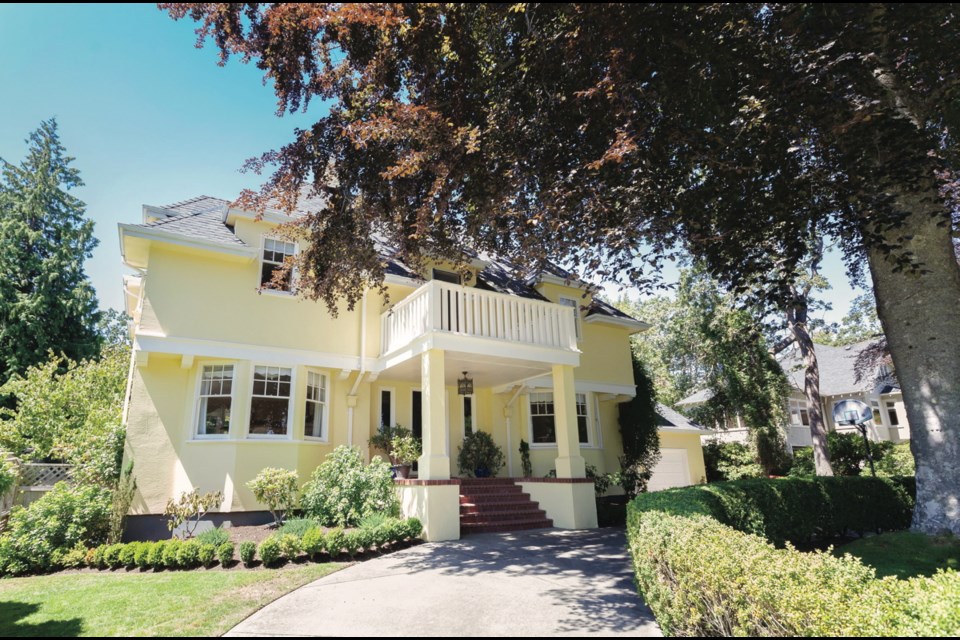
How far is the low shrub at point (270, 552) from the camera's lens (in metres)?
8.03

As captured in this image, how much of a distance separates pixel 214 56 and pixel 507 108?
4484mm

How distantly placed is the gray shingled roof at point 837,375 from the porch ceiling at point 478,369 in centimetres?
2223

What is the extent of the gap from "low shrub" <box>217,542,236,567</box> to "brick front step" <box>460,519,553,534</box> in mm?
4674

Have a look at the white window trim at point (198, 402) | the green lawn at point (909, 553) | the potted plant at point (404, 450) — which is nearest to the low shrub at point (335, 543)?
the potted plant at point (404, 450)

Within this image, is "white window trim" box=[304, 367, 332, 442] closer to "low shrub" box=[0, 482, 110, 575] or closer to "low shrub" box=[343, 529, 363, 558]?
"low shrub" box=[0, 482, 110, 575]

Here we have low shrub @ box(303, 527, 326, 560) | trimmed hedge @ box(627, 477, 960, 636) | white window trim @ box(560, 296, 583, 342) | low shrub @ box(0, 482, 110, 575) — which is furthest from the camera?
white window trim @ box(560, 296, 583, 342)

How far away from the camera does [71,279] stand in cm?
2844

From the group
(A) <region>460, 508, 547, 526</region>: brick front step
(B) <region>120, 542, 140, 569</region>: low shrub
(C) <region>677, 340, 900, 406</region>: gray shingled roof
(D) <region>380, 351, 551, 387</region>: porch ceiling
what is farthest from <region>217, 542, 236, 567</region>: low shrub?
(C) <region>677, 340, 900, 406</region>: gray shingled roof

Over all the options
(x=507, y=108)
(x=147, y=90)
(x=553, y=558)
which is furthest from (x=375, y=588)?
(x=147, y=90)

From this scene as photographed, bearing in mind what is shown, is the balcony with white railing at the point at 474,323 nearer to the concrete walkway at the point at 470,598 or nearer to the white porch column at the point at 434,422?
the white porch column at the point at 434,422

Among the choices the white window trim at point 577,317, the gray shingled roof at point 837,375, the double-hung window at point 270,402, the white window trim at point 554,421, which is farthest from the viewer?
the gray shingled roof at point 837,375

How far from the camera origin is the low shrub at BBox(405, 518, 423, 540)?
9781 millimetres

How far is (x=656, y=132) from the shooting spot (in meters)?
7.23

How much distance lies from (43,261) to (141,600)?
29.1 meters
